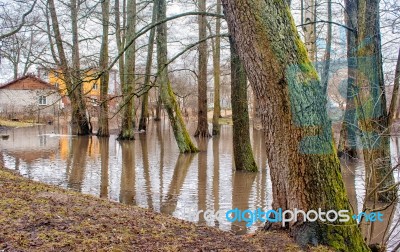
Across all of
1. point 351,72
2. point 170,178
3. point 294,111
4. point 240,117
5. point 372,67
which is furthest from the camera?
point 240,117

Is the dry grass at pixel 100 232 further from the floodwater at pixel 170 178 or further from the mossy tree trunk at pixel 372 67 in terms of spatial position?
the mossy tree trunk at pixel 372 67

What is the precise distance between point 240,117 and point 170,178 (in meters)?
2.08

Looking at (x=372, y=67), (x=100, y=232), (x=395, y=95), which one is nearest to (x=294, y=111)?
(x=100, y=232)

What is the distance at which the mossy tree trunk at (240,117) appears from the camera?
28.8ft

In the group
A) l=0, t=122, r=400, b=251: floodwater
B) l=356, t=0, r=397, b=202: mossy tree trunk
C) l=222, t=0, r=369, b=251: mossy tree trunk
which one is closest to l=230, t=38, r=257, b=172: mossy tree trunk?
l=0, t=122, r=400, b=251: floodwater

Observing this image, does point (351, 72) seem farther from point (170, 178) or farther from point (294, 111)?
point (170, 178)

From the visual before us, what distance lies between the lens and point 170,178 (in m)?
8.44

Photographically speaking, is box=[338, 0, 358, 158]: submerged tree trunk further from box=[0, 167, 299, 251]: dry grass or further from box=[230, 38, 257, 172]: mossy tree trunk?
box=[230, 38, 257, 172]: mossy tree trunk

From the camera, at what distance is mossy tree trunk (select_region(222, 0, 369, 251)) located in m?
3.11

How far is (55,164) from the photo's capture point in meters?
10.3

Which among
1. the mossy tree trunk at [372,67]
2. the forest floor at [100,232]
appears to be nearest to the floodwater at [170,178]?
the mossy tree trunk at [372,67]

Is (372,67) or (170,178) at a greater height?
(372,67)

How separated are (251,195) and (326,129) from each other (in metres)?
3.81

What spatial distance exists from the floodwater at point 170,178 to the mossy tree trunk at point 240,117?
345 mm
